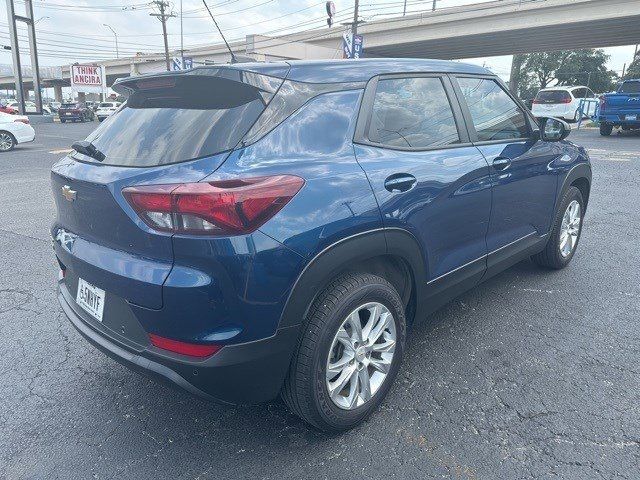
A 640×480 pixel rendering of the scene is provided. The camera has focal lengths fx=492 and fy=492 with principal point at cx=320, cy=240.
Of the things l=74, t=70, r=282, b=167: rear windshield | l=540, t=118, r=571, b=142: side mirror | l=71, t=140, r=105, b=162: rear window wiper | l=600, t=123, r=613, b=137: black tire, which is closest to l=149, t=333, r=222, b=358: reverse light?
l=74, t=70, r=282, b=167: rear windshield

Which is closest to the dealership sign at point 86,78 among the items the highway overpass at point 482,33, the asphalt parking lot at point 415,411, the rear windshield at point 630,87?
the highway overpass at point 482,33

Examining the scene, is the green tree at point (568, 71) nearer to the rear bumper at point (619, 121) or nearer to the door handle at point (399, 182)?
the rear bumper at point (619, 121)

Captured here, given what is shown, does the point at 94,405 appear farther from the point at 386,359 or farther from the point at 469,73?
the point at 469,73

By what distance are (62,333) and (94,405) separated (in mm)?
975

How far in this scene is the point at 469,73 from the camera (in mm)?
3240

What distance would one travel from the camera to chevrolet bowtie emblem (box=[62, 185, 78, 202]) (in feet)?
7.67

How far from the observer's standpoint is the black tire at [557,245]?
163 inches

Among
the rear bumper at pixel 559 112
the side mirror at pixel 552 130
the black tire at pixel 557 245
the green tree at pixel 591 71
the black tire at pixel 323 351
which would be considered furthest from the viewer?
the green tree at pixel 591 71

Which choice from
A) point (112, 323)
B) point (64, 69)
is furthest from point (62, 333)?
point (64, 69)

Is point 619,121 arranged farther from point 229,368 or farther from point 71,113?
point 71,113

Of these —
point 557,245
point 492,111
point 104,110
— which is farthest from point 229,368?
point 104,110

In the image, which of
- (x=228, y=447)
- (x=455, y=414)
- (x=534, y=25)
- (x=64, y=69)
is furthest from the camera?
(x=64, y=69)

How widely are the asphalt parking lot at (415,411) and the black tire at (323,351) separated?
16 centimetres

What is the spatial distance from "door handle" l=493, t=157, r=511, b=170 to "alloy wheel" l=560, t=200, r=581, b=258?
1.32 m
